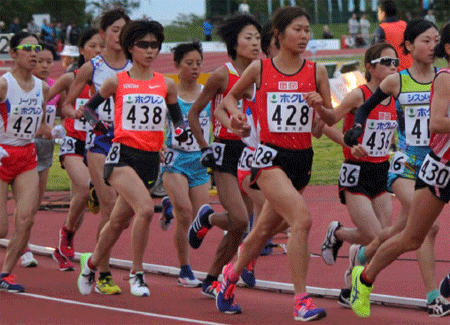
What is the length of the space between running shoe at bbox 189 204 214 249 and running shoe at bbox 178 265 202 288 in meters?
0.28

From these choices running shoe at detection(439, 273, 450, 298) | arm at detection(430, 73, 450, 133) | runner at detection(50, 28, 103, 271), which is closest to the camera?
arm at detection(430, 73, 450, 133)

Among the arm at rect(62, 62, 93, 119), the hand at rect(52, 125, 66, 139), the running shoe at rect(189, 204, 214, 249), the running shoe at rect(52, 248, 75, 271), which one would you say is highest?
the arm at rect(62, 62, 93, 119)

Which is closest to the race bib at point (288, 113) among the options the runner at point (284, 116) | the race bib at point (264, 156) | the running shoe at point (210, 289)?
the runner at point (284, 116)

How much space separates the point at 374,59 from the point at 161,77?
1.83 m

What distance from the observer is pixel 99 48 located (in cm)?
1121

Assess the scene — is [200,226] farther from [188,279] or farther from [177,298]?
[177,298]

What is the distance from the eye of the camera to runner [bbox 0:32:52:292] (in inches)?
371

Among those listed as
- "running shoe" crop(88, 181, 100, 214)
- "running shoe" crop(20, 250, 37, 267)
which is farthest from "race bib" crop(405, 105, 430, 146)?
"running shoe" crop(20, 250, 37, 267)

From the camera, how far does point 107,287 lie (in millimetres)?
9109

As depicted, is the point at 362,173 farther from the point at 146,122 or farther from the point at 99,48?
the point at 99,48

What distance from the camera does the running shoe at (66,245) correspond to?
10.8m

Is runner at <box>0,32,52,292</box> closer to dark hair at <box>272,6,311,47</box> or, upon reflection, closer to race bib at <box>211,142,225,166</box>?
race bib at <box>211,142,225,166</box>

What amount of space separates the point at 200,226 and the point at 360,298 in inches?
81.8

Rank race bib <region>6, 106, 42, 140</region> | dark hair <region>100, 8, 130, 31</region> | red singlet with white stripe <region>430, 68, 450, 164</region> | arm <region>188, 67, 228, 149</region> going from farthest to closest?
dark hair <region>100, 8, 130, 31</region>, race bib <region>6, 106, 42, 140</region>, arm <region>188, 67, 228, 149</region>, red singlet with white stripe <region>430, 68, 450, 164</region>
